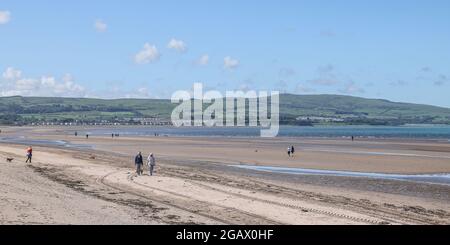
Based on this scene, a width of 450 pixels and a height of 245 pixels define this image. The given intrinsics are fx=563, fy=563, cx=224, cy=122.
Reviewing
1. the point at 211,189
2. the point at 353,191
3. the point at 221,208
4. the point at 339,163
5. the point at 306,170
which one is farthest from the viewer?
the point at 339,163

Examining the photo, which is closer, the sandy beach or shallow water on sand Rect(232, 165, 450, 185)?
the sandy beach

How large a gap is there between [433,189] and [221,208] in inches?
548

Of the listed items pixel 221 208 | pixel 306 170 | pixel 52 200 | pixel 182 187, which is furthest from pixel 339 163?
pixel 52 200

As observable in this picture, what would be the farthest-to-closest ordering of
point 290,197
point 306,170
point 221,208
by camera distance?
point 306,170 → point 290,197 → point 221,208

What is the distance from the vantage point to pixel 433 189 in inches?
1103

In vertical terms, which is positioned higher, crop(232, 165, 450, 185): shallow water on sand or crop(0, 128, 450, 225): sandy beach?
crop(0, 128, 450, 225): sandy beach

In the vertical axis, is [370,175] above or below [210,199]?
below

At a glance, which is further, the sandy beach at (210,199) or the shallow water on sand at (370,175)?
the shallow water on sand at (370,175)

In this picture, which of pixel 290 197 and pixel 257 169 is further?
pixel 257 169

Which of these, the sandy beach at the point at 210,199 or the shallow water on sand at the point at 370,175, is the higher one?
the sandy beach at the point at 210,199

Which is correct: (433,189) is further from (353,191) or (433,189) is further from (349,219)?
(349,219)

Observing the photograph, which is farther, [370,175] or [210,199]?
[370,175]
